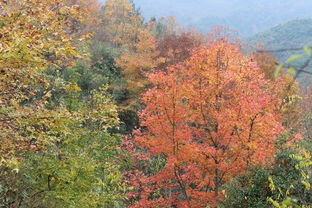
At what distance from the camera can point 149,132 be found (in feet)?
50.6

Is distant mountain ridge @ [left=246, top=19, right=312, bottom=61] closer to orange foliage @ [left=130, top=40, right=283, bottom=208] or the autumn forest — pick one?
the autumn forest

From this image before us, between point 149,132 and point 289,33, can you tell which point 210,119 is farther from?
point 289,33

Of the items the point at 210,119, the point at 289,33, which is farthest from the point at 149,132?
the point at 289,33

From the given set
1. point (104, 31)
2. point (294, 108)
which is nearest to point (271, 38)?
point (104, 31)

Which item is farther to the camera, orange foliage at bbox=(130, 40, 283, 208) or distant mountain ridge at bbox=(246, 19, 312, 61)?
distant mountain ridge at bbox=(246, 19, 312, 61)

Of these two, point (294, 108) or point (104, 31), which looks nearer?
point (294, 108)

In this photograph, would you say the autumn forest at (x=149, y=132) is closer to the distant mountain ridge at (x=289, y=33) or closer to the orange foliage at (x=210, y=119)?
the orange foliage at (x=210, y=119)

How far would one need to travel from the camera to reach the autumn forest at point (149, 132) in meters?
6.96

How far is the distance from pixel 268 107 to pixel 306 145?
3409 millimetres


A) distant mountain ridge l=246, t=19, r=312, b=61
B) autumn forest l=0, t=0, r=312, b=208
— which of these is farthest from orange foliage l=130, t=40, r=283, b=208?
distant mountain ridge l=246, t=19, r=312, b=61

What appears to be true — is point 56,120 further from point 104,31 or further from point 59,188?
point 104,31

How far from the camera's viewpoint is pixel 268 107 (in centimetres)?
A: 1353

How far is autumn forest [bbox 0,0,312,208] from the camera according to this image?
22.8ft

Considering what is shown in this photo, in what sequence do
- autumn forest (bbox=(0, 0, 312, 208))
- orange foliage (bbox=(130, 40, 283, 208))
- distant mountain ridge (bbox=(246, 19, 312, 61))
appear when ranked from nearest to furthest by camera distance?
autumn forest (bbox=(0, 0, 312, 208)), orange foliage (bbox=(130, 40, 283, 208)), distant mountain ridge (bbox=(246, 19, 312, 61))
